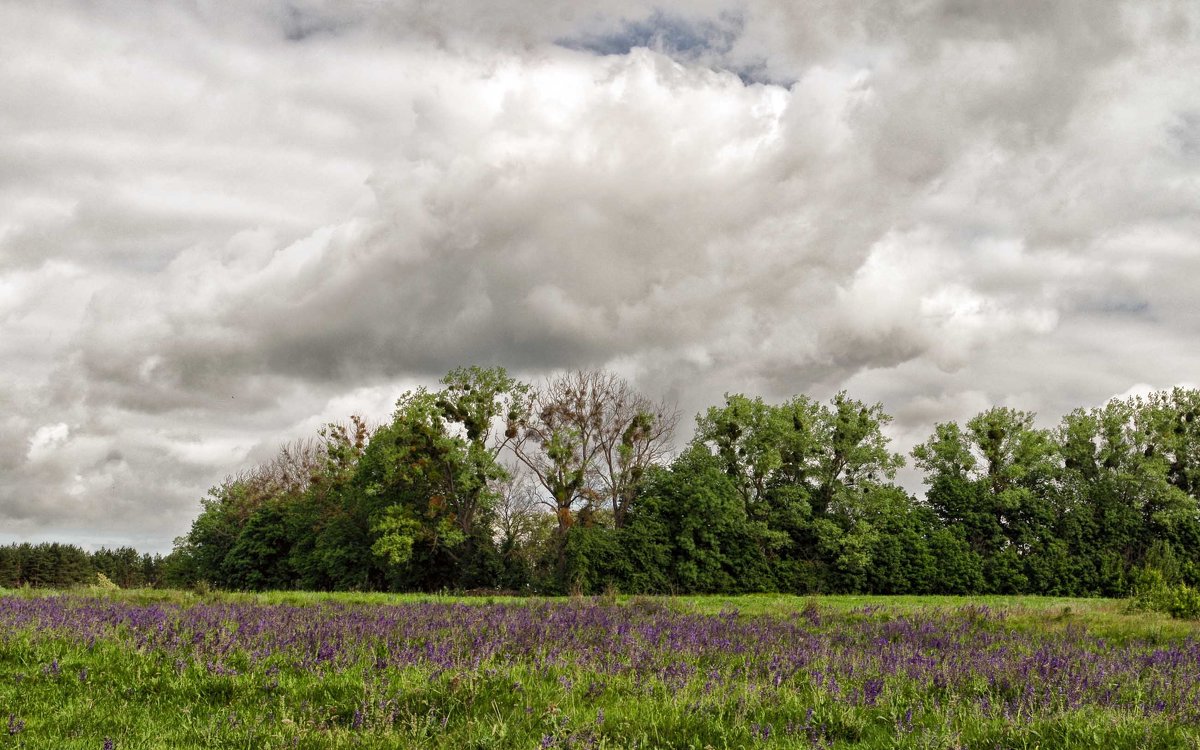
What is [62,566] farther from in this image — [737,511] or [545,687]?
[545,687]

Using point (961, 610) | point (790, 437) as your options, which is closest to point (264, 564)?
point (790, 437)

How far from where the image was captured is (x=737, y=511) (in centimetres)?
5059

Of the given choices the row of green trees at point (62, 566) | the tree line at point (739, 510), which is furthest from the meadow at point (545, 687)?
the row of green trees at point (62, 566)

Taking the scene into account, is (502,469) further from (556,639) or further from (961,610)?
(556,639)

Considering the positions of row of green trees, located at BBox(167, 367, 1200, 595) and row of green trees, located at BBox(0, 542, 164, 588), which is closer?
row of green trees, located at BBox(167, 367, 1200, 595)

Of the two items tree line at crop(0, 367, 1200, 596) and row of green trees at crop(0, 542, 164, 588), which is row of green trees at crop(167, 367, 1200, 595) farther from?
row of green trees at crop(0, 542, 164, 588)

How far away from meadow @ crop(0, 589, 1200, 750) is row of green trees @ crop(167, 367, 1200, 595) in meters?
33.6

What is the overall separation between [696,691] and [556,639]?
399 cm

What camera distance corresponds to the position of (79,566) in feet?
399

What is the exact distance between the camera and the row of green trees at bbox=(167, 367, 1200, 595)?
4944 cm

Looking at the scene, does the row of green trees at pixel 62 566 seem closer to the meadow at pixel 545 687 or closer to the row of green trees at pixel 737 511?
the row of green trees at pixel 737 511

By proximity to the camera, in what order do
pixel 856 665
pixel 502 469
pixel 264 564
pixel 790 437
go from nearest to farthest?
pixel 856 665 < pixel 502 469 < pixel 790 437 < pixel 264 564

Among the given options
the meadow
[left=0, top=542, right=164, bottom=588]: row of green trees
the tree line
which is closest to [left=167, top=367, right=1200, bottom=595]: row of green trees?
the tree line

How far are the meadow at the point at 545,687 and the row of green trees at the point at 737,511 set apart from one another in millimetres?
33578
